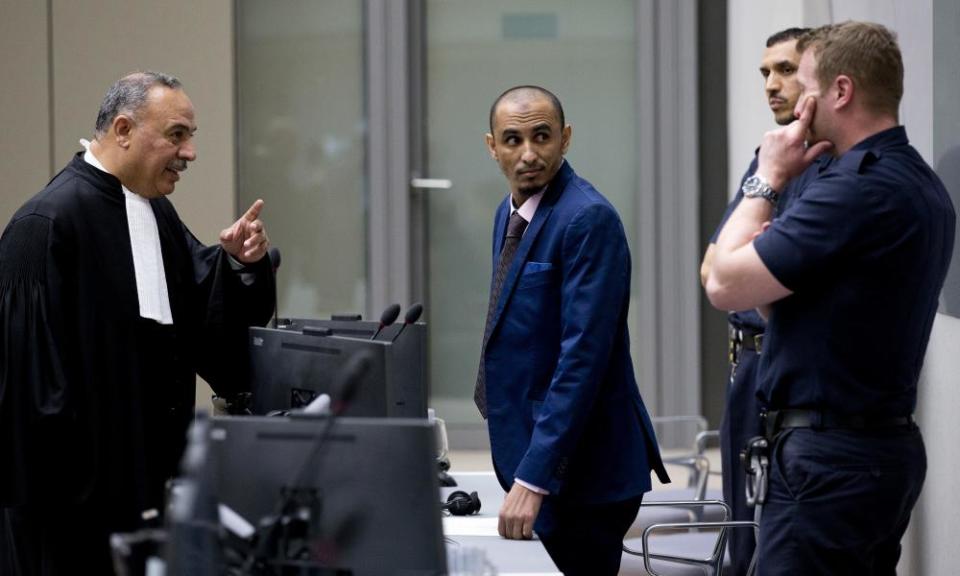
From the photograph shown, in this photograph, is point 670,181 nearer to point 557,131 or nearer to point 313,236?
point 313,236

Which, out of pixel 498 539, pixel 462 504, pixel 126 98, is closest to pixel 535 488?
pixel 498 539

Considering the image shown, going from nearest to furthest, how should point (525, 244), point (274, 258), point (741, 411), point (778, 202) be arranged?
point (525, 244) < point (274, 258) < point (778, 202) < point (741, 411)

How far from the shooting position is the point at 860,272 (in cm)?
247

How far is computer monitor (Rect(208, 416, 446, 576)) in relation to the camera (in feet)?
6.33

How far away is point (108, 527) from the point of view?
2926mm

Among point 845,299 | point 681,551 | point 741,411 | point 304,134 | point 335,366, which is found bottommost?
point 681,551

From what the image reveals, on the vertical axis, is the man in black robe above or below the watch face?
below

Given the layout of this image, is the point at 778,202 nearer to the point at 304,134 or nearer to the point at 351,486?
the point at 351,486

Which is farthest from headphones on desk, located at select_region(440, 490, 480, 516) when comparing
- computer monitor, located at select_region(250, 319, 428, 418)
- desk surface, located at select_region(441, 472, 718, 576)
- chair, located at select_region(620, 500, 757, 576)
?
chair, located at select_region(620, 500, 757, 576)

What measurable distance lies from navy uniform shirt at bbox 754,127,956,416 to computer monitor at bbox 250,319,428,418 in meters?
0.73

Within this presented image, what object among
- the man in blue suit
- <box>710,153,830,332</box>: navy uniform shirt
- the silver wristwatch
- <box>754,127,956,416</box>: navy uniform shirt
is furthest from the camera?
<box>710,153,830,332</box>: navy uniform shirt

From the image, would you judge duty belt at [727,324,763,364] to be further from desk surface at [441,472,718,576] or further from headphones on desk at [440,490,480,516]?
headphones on desk at [440,490,480,516]

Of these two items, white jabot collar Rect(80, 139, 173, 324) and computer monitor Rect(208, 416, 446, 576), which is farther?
white jabot collar Rect(80, 139, 173, 324)

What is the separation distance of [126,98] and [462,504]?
3.90 ft
